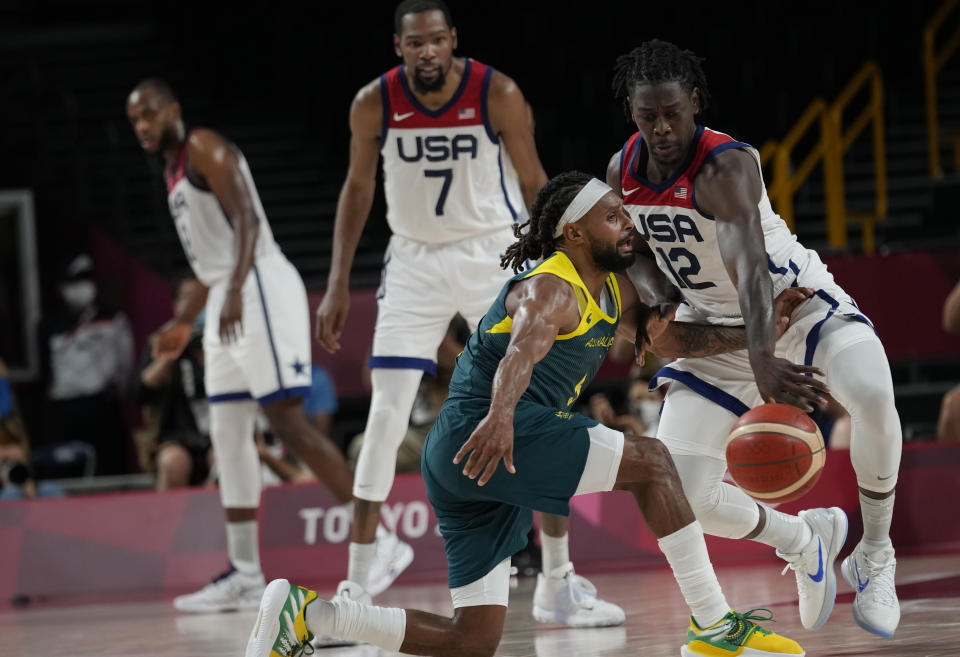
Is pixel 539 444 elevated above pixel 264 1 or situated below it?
below

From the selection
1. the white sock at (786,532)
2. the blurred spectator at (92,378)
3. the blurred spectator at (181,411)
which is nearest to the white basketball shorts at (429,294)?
the white sock at (786,532)

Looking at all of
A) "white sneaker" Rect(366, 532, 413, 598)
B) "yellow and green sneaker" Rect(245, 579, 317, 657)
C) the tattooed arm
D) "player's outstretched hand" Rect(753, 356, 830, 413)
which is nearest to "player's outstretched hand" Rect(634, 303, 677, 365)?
the tattooed arm

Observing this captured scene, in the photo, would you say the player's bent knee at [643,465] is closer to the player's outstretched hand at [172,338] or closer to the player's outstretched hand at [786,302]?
the player's outstretched hand at [786,302]

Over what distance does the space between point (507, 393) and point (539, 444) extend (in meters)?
0.25

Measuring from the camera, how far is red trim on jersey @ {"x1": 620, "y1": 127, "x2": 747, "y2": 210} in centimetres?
479

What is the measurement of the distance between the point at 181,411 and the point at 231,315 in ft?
9.61

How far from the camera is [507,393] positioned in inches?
151

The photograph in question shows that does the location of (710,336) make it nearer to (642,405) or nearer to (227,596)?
(227,596)

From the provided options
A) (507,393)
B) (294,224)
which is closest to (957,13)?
(294,224)

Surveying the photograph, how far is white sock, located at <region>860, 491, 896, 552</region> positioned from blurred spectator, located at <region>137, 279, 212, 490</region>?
532cm

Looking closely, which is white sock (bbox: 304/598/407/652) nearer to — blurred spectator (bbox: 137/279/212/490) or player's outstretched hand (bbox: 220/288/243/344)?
player's outstretched hand (bbox: 220/288/243/344)

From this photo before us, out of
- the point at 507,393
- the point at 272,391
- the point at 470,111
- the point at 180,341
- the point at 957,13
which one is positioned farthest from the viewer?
the point at 957,13

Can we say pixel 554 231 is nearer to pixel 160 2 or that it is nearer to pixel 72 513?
pixel 72 513

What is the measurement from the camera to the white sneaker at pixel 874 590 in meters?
4.53
